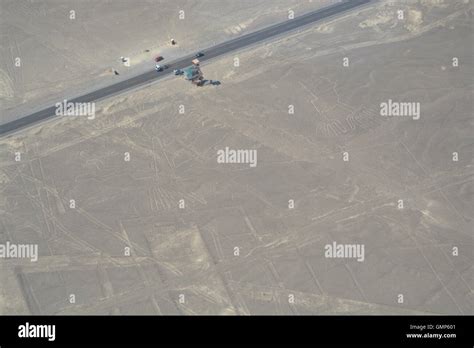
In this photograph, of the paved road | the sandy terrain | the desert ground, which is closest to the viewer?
the desert ground

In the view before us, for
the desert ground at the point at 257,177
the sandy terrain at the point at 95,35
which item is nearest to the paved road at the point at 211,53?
the sandy terrain at the point at 95,35

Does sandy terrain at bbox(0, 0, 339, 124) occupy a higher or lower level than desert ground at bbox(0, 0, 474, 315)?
higher

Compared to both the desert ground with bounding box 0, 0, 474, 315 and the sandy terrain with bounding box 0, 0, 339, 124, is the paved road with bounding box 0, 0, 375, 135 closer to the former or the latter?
the sandy terrain with bounding box 0, 0, 339, 124

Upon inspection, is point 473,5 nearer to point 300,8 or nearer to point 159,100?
point 300,8

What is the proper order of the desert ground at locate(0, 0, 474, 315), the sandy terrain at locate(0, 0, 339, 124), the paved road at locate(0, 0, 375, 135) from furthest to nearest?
the sandy terrain at locate(0, 0, 339, 124) → the paved road at locate(0, 0, 375, 135) → the desert ground at locate(0, 0, 474, 315)

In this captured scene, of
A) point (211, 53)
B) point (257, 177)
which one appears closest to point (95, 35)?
point (211, 53)

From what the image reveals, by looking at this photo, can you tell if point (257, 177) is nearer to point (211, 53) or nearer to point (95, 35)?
point (211, 53)

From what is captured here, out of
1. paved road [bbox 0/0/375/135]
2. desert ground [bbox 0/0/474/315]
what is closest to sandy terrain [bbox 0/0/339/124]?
desert ground [bbox 0/0/474/315]
